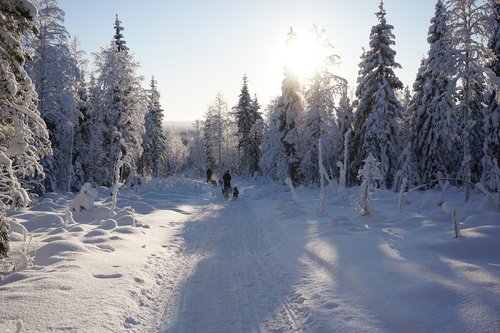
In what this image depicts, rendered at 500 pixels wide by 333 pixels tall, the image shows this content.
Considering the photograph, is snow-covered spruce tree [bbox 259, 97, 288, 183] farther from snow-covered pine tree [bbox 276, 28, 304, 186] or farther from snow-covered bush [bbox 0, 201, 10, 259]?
snow-covered bush [bbox 0, 201, 10, 259]

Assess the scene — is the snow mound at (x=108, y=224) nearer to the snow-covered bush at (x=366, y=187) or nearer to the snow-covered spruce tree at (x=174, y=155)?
the snow-covered bush at (x=366, y=187)

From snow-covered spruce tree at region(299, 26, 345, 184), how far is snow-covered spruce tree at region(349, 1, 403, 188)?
259 centimetres

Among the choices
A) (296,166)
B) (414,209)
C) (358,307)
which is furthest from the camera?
(296,166)

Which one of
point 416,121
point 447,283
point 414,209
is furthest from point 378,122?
point 447,283

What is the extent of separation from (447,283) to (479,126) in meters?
24.1

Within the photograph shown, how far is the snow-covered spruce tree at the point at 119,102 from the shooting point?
1029 inches

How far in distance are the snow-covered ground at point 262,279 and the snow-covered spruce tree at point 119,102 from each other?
1549cm

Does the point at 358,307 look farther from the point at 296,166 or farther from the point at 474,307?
the point at 296,166

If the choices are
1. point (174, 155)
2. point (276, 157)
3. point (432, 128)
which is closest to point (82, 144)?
point (276, 157)

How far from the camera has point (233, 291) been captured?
6.63 meters

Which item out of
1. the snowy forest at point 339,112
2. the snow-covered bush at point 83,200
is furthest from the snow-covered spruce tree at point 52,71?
the snow-covered bush at point 83,200

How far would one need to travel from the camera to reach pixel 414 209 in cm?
1427

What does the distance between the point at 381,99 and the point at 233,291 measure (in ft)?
69.8

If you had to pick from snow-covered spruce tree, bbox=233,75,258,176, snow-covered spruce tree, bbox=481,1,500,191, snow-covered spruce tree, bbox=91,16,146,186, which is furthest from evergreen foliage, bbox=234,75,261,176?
snow-covered spruce tree, bbox=481,1,500,191
